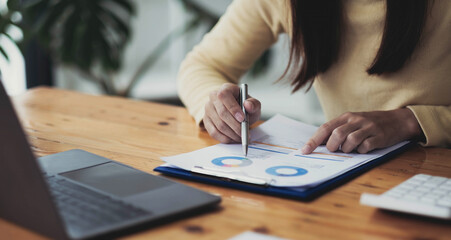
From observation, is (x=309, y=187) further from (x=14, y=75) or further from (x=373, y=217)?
(x=14, y=75)

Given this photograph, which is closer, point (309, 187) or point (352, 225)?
point (352, 225)

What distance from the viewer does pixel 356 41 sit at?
3.74ft

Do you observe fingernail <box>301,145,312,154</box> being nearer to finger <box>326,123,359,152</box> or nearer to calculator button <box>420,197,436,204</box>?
finger <box>326,123,359,152</box>

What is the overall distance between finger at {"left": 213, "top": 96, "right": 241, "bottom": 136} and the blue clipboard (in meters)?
0.20

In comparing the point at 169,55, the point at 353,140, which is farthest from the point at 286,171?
the point at 169,55

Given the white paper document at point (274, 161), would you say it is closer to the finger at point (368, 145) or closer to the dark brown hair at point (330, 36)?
the finger at point (368, 145)

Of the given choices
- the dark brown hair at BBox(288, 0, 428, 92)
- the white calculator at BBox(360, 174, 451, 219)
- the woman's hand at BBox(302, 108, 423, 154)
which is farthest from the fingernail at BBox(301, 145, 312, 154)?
the dark brown hair at BBox(288, 0, 428, 92)

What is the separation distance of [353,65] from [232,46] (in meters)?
0.33

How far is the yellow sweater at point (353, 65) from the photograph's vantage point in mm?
1043

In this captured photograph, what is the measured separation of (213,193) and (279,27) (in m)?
0.71

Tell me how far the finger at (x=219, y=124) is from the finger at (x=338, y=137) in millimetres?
174

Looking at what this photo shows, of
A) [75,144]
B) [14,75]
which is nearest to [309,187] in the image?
[75,144]

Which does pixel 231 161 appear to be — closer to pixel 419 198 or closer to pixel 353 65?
pixel 419 198

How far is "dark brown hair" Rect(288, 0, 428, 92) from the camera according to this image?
3.25 feet
